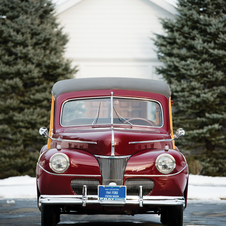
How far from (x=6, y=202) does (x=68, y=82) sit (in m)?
4.06

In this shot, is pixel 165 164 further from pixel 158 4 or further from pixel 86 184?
pixel 158 4

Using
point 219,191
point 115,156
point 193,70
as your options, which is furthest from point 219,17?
point 115,156

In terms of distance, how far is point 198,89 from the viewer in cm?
1652

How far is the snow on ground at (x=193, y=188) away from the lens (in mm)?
11080

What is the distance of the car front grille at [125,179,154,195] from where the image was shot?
5.64 m

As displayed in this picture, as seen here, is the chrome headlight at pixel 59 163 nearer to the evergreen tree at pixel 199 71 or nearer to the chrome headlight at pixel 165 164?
the chrome headlight at pixel 165 164

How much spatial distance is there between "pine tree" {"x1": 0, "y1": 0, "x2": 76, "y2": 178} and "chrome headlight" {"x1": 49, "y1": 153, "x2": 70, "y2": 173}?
35.3ft

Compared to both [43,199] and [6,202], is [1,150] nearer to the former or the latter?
[6,202]

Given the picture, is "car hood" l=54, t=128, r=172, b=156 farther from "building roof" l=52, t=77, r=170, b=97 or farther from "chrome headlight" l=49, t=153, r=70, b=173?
"building roof" l=52, t=77, r=170, b=97

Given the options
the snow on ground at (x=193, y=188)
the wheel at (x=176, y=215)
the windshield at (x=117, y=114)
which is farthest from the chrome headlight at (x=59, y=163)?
the snow on ground at (x=193, y=188)

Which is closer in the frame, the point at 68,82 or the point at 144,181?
the point at 144,181

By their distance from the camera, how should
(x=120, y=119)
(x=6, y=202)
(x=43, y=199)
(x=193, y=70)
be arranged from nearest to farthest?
(x=43, y=199) < (x=120, y=119) < (x=6, y=202) < (x=193, y=70)

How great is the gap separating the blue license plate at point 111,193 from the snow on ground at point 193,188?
5.79m

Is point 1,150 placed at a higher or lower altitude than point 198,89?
lower
